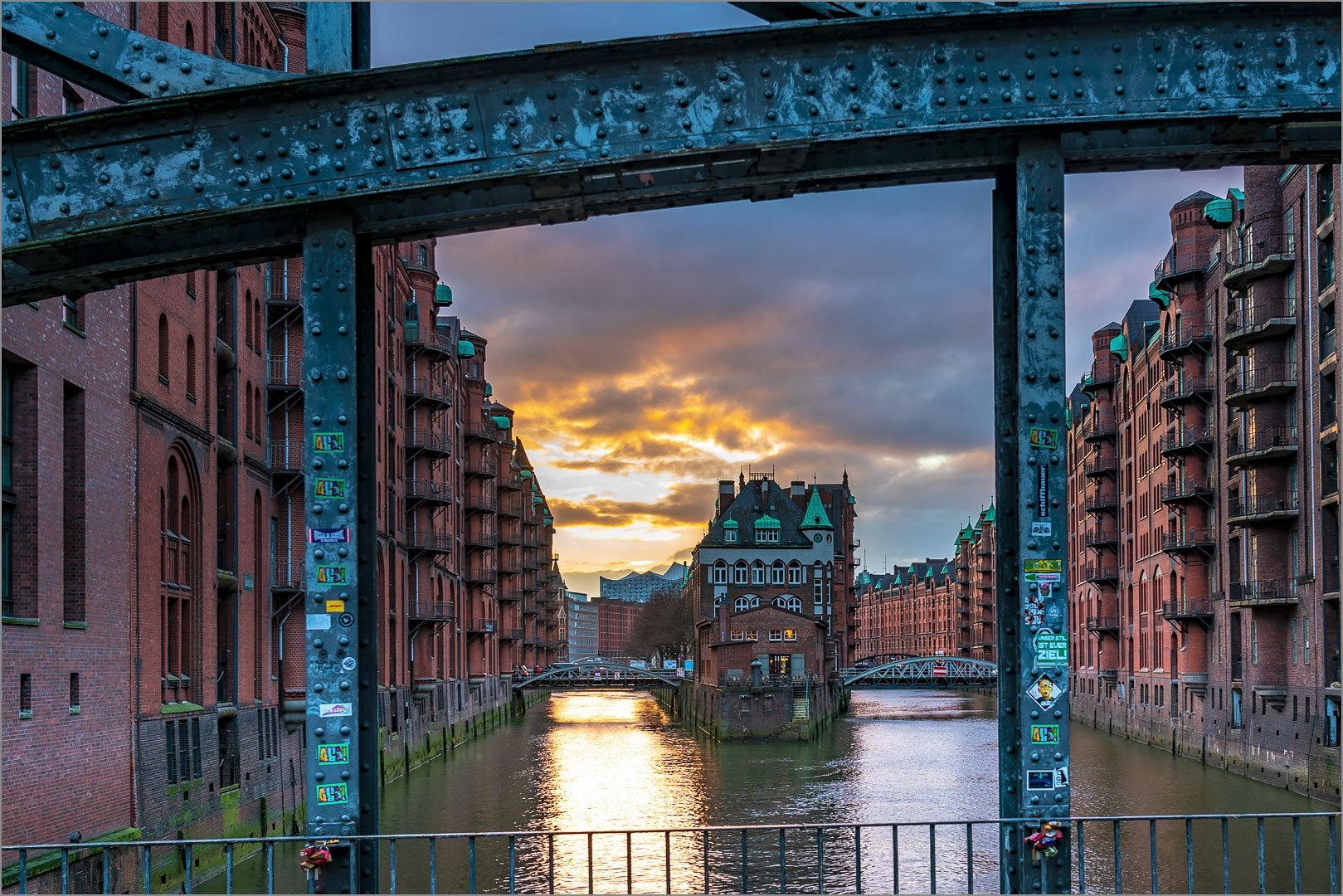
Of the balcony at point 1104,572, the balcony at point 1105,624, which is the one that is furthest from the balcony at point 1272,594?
the balcony at point 1104,572

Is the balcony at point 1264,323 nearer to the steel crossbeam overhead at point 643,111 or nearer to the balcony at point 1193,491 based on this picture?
the balcony at point 1193,491

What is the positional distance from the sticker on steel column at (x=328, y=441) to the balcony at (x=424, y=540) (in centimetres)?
4358

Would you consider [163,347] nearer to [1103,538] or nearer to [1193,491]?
[1193,491]

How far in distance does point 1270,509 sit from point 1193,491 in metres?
9.43

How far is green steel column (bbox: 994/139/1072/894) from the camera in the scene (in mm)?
7391

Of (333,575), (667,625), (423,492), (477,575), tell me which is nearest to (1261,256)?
(423,492)

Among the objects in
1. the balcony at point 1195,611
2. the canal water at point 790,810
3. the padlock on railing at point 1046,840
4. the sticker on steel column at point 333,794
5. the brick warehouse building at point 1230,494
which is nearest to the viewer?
the padlock on railing at point 1046,840

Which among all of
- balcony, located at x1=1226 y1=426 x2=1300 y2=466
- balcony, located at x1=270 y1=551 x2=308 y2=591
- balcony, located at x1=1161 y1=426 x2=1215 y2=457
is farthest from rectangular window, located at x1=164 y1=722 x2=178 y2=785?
balcony, located at x1=1161 y1=426 x2=1215 y2=457

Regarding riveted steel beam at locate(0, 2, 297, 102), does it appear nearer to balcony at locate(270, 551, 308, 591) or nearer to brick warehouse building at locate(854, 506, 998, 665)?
balcony at locate(270, 551, 308, 591)

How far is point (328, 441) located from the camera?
755 centimetres

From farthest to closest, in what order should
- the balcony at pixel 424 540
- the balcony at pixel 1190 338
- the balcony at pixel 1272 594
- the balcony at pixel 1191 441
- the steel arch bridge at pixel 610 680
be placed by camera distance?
the steel arch bridge at pixel 610 680 → the balcony at pixel 424 540 → the balcony at pixel 1190 338 → the balcony at pixel 1191 441 → the balcony at pixel 1272 594

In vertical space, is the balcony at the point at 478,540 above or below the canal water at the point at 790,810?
above

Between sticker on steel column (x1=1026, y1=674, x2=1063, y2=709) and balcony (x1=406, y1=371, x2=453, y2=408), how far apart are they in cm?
4541

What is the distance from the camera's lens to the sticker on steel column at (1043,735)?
737cm
